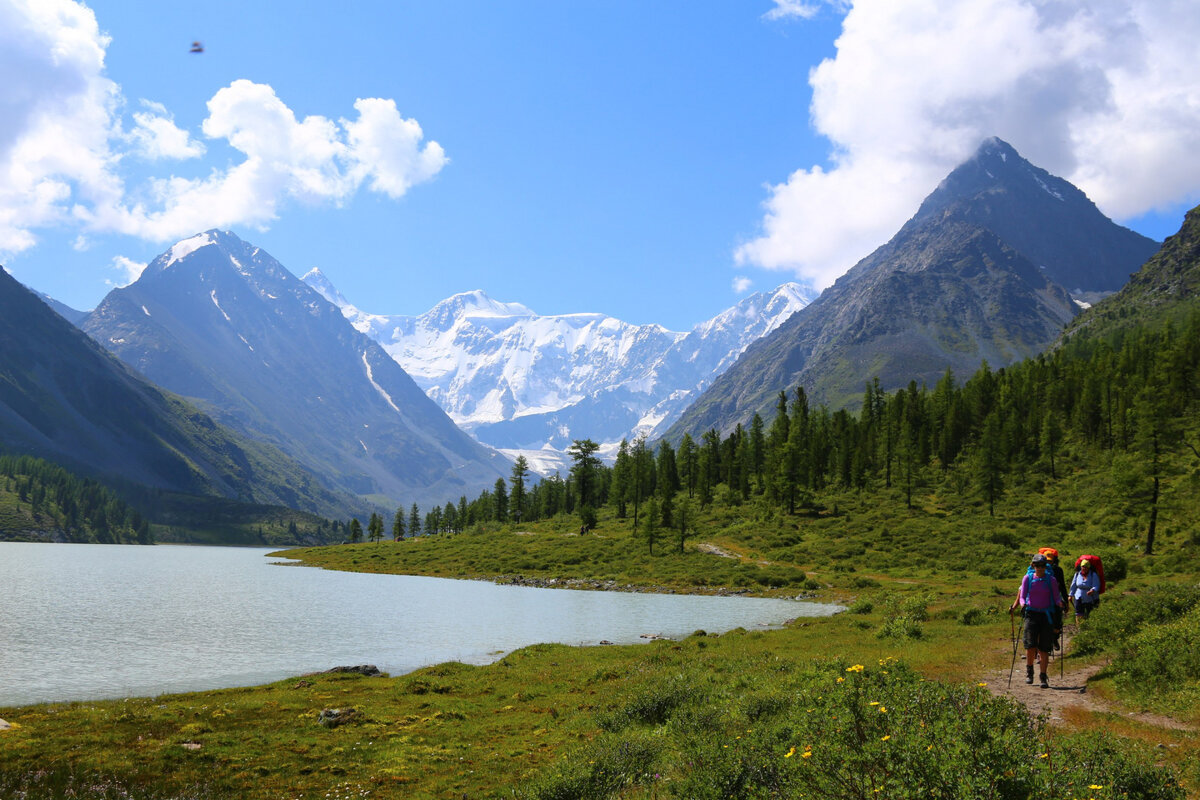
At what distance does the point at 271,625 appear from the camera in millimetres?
60125

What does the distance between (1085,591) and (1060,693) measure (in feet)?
23.4

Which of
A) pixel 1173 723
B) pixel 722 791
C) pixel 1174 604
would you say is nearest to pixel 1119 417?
pixel 1174 604

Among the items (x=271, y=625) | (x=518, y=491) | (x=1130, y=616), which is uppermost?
(x=1130, y=616)

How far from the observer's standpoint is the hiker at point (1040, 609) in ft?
67.0

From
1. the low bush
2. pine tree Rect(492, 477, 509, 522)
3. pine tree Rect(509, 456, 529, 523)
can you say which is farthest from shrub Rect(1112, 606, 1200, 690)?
pine tree Rect(492, 477, 509, 522)

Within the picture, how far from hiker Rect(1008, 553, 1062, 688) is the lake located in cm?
3427

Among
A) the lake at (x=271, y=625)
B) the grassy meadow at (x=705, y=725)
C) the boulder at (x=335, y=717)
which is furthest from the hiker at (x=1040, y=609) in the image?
the lake at (x=271, y=625)

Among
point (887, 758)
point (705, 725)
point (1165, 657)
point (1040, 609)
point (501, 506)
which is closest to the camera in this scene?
point (887, 758)

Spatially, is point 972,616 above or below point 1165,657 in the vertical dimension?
below

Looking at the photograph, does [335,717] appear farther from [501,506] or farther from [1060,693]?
[501,506]

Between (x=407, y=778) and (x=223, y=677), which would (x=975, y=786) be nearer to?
(x=407, y=778)

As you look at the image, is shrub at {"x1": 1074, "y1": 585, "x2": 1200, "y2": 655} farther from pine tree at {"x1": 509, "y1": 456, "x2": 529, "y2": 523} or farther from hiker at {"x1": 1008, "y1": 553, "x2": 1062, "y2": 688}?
pine tree at {"x1": 509, "y1": 456, "x2": 529, "y2": 523}

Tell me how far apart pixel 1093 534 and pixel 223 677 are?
93334 millimetres

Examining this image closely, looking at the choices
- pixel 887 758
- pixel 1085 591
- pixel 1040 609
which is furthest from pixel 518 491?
pixel 887 758
